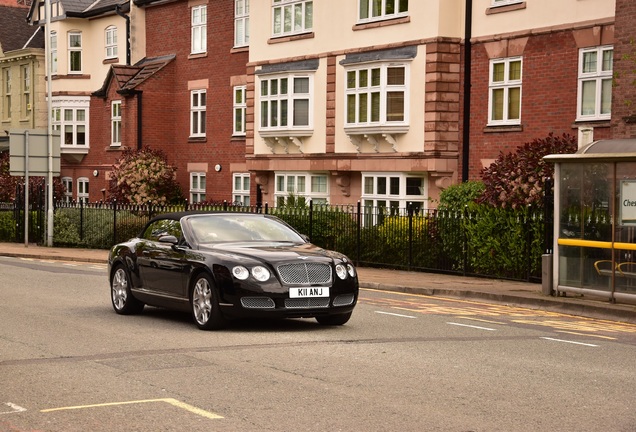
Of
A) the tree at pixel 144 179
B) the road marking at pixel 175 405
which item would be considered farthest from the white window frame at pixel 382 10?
the road marking at pixel 175 405

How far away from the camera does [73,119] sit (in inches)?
1896

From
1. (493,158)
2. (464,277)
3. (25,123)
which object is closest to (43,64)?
(25,123)

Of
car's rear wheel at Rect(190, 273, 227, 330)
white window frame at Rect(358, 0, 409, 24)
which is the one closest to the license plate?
car's rear wheel at Rect(190, 273, 227, 330)

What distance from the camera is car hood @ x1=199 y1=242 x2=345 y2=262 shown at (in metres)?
13.4

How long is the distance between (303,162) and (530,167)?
520 inches

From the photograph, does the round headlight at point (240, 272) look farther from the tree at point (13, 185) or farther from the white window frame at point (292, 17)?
the tree at point (13, 185)

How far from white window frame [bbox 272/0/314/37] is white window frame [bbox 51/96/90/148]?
1501 cm

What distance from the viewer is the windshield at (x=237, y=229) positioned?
14484mm

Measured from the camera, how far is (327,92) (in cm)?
3316

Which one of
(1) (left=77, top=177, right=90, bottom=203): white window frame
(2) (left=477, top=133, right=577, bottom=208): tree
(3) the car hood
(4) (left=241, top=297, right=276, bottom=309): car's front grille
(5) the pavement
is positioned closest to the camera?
(4) (left=241, top=297, right=276, bottom=309): car's front grille

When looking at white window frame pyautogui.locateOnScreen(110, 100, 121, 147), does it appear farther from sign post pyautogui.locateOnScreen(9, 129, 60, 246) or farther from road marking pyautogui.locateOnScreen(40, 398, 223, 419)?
road marking pyautogui.locateOnScreen(40, 398, 223, 419)

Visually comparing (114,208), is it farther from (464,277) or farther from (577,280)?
(577,280)

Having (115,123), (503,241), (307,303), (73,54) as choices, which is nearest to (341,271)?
(307,303)

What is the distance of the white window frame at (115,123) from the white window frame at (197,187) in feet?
14.4
